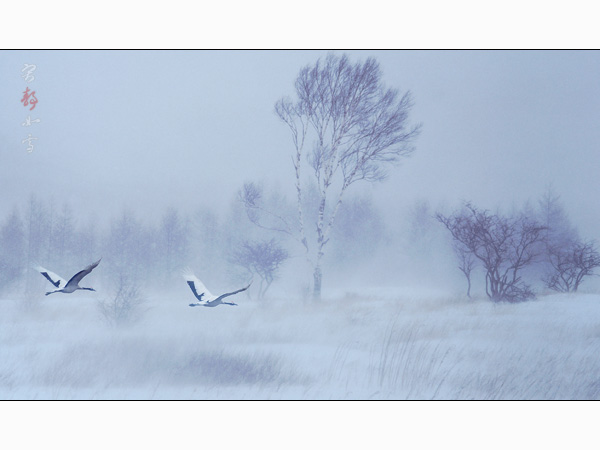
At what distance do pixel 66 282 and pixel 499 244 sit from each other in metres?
5.44

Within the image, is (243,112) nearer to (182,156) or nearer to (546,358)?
(182,156)

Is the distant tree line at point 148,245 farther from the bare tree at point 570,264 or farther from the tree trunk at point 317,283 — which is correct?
the bare tree at point 570,264

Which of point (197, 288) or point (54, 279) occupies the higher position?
point (54, 279)

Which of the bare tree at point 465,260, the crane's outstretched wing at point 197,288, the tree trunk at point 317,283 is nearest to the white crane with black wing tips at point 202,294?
the crane's outstretched wing at point 197,288

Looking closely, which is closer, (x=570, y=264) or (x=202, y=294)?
(x=202, y=294)

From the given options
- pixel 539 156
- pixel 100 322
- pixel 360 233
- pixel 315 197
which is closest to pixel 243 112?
pixel 315 197

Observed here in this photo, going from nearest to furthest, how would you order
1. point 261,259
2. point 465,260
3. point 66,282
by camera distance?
point 66,282 → point 261,259 → point 465,260

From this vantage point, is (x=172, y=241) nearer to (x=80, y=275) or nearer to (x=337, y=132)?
(x=80, y=275)

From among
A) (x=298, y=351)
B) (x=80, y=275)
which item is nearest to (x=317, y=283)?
(x=298, y=351)

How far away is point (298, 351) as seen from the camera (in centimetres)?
700

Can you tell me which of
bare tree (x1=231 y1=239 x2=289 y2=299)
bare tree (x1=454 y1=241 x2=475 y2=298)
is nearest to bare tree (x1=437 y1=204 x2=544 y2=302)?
bare tree (x1=454 y1=241 x2=475 y2=298)

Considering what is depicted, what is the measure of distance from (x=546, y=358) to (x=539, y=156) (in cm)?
253

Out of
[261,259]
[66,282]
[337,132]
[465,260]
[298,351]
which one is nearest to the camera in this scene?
[298,351]

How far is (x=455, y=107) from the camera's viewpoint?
7.31 metres
